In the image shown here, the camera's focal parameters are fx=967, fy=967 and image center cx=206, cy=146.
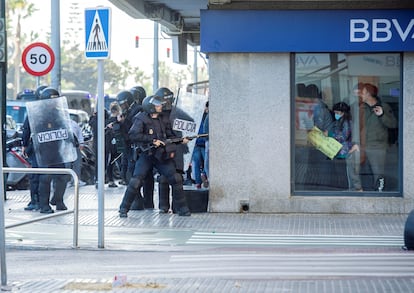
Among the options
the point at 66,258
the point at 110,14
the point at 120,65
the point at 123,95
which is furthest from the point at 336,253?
the point at 120,65

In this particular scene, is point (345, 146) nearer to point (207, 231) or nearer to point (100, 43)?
point (207, 231)

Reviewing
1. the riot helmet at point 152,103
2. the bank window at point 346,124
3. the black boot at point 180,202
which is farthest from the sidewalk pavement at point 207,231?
the riot helmet at point 152,103

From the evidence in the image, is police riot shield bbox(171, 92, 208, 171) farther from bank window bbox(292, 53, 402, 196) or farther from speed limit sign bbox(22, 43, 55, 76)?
speed limit sign bbox(22, 43, 55, 76)

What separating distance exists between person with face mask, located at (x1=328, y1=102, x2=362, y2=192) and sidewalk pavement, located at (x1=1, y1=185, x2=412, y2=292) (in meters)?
0.73

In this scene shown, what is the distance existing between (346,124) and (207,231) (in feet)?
11.1

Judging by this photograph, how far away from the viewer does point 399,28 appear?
50.1 ft

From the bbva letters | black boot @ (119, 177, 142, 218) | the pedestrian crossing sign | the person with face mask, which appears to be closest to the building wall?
the person with face mask

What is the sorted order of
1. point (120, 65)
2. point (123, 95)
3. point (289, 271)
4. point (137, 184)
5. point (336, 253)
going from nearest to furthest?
point (289, 271)
point (336, 253)
point (137, 184)
point (123, 95)
point (120, 65)

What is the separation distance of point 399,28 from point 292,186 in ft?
9.97

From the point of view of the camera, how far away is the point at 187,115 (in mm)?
16984

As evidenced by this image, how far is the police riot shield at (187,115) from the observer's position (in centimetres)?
1691

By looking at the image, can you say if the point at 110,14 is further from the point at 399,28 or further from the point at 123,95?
the point at 123,95

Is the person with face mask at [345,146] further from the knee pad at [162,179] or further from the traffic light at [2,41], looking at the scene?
the traffic light at [2,41]

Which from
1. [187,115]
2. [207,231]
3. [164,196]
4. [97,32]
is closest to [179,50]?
[187,115]
